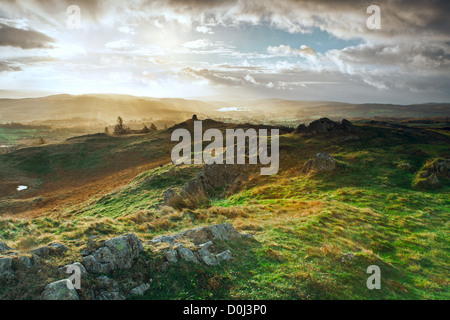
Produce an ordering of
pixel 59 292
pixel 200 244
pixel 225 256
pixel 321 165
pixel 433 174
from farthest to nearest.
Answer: pixel 321 165, pixel 433 174, pixel 200 244, pixel 225 256, pixel 59 292

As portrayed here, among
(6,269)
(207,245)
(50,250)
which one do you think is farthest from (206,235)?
(6,269)

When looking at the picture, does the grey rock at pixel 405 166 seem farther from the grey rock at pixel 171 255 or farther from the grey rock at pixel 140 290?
the grey rock at pixel 140 290

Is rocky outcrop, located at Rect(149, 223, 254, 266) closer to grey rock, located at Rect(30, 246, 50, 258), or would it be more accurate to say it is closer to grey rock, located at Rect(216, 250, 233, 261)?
grey rock, located at Rect(216, 250, 233, 261)

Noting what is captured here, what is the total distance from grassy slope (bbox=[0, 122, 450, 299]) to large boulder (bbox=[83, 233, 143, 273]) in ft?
1.31

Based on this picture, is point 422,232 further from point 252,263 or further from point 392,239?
point 252,263

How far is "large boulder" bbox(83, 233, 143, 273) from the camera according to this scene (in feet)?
25.1

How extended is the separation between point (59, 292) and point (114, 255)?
1896 millimetres

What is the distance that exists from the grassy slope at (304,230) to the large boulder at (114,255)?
398 mm

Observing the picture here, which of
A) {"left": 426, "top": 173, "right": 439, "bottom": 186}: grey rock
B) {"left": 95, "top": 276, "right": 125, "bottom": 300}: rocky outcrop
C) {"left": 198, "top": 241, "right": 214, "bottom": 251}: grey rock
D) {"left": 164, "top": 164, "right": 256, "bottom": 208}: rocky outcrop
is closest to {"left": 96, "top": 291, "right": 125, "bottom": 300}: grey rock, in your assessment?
{"left": 95, "top": 276, "right": 125, "bottom": 300}: rocky outcrop

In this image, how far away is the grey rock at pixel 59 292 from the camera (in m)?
6.25

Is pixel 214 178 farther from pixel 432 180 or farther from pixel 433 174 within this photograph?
pixel 433 174

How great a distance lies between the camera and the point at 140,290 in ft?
24.0

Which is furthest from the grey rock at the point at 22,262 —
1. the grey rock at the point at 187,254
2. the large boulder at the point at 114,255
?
the grey rock at the point at 187,254
